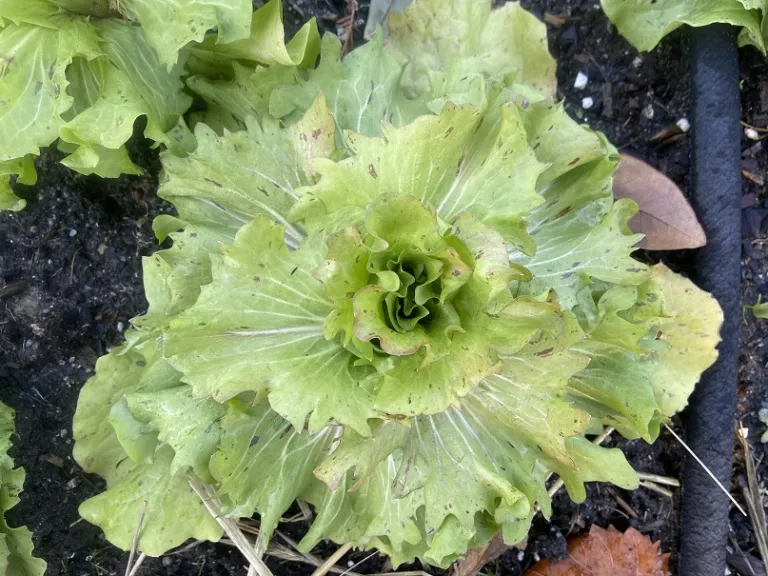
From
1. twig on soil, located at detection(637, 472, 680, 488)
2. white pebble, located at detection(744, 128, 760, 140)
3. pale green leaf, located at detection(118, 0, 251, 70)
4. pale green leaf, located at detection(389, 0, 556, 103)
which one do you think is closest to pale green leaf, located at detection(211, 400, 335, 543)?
pale green leaf, located at detection(118, 0, 251, 70)

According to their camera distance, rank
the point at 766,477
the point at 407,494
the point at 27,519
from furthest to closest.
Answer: the point at 766,477, the point at 27,519, the point at 407,494

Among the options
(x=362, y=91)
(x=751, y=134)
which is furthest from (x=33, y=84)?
(x=751, y=134)

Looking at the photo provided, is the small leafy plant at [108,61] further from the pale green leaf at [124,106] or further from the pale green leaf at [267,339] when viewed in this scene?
the pale green leaf at [267,339]

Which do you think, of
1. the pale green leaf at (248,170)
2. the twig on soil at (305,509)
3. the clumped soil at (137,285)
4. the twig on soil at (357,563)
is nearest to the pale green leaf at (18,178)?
the clumped soil at (137,285)

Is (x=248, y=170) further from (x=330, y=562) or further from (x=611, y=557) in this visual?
(x=611, y=557)

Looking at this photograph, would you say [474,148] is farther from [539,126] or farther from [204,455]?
[204,455]

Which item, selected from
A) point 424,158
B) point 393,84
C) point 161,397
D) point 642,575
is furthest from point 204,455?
point 642,575
